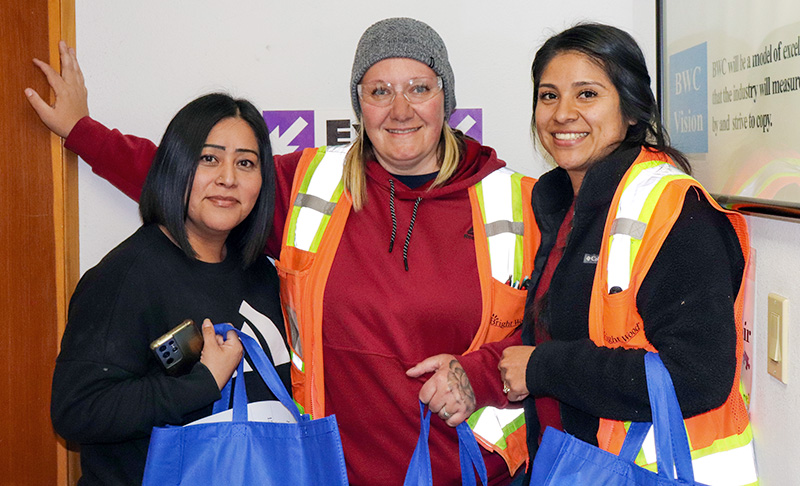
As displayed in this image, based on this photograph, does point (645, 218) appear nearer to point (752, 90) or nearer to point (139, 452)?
point (752, 90)

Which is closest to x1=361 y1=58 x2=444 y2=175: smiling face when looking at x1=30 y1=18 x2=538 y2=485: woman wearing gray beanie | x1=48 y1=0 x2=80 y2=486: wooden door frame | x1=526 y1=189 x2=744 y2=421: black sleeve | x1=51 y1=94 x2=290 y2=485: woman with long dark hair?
x1=30 y1=18 x2=538 y2=485: woman wearing gray beanie

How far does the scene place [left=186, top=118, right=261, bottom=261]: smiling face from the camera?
1760 mm

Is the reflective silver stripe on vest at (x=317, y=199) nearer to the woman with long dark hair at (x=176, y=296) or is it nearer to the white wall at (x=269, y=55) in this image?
the woman with long dark hair at (x=176, y=296)

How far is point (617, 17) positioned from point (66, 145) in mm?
1796

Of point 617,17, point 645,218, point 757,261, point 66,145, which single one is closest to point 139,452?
point 66,145

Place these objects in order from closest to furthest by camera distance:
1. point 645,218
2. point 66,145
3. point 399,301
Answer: point 645,218 → point 399,301 → point 66,145

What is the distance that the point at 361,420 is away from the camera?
1.79 meters

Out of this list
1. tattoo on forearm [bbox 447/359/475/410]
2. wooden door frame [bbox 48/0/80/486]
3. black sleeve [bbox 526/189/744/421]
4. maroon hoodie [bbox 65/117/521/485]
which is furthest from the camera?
wooden door frame [bbox 48/0/80/486]

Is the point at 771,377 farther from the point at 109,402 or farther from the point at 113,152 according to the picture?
the point at 113,152

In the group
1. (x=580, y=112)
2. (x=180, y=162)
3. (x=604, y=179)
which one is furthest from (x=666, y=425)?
(x=180, y=162)

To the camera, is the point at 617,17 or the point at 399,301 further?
the point at 617,17

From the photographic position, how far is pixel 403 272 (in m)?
1.80

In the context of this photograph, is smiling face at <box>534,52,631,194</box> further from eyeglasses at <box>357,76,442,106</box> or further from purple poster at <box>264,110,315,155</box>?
purple poster at <box>264,110,315,155</box>

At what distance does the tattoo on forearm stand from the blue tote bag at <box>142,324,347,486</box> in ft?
0.94
